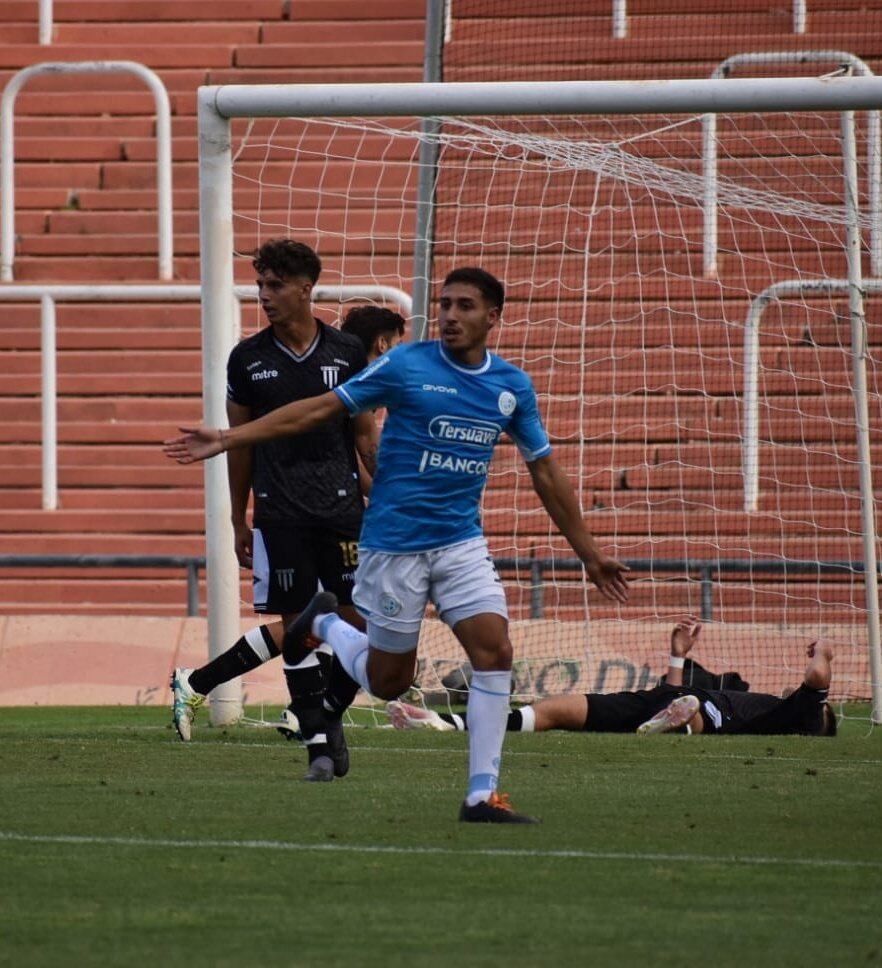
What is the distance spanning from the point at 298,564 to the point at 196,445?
197cm

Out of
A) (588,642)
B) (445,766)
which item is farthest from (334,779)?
(588,642)

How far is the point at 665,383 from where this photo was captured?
1563 cm

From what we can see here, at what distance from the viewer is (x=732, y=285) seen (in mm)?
15992

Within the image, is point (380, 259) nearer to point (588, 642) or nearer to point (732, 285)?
point (732, 285)

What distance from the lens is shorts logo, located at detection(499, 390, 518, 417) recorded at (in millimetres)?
7074

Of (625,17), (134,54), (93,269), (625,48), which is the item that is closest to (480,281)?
(93,269)

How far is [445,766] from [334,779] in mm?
817

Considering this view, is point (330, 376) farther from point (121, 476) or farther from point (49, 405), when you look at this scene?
point (121, 476)

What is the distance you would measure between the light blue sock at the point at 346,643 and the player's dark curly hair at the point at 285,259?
5.06 feet

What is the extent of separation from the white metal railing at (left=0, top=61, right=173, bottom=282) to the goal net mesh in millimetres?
1159

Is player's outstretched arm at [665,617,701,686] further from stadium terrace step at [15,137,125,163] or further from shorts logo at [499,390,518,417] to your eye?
stadium terrace step at [15,137,125,163]

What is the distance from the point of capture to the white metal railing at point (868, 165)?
1314 cm

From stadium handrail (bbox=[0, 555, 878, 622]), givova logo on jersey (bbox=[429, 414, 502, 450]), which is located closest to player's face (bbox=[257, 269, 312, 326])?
givova logo on jersey (bbox=[429, 414, 502, 450])

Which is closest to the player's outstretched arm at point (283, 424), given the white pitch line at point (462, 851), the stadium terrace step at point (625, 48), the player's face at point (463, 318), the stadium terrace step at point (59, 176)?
the player's face at point (463, 318)
